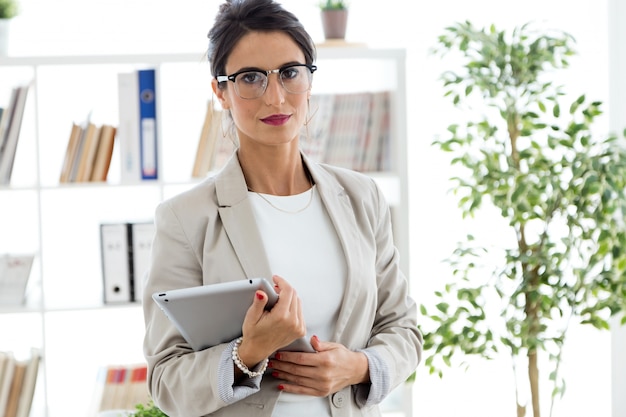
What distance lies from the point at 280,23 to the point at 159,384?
68cm

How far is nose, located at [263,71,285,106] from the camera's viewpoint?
5.02 ft

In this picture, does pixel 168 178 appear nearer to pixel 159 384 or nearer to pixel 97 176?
pixel 97 176

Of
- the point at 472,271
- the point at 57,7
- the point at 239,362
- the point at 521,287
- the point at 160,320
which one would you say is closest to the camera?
the point at 239,362

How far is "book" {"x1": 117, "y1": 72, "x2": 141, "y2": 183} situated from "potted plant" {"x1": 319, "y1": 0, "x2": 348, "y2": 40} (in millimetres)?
703

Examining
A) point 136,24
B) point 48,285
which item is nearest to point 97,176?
point 48,285

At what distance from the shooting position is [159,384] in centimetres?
152

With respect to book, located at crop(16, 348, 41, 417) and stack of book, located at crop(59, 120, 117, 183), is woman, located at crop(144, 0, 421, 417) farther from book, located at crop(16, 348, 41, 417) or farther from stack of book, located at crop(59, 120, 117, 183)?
book, located at crop(16, 348, 41, 417)

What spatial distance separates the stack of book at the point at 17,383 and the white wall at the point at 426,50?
3.77 ft

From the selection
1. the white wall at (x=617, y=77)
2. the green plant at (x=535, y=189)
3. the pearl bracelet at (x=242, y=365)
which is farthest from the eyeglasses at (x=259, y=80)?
the white wall at (x=617, y=77)

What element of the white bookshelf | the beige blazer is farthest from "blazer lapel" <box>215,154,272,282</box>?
the white bookshelf

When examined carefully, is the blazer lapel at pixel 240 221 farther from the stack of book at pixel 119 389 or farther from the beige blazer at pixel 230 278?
the stack of book at pixel 119 389

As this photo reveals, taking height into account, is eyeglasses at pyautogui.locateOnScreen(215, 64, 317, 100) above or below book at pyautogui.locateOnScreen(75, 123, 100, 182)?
above

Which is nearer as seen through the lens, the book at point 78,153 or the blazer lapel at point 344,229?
the blazer lapel at point 344,229

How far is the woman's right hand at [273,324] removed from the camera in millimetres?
1376
